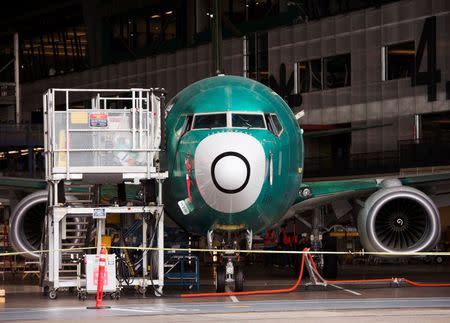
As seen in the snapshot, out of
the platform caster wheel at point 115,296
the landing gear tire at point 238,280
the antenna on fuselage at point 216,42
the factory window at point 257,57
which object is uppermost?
the factory window at point 257,57

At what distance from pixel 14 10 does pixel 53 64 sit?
4418 millimetres

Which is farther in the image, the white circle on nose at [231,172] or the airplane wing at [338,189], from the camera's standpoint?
the airplane wing at [338,189]

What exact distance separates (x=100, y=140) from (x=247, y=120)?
2.92 m

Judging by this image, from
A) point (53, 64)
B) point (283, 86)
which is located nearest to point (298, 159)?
point (283, 86)

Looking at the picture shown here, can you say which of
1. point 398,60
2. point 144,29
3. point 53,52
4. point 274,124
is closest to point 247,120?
point 274,124

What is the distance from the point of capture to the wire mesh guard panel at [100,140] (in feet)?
73.5

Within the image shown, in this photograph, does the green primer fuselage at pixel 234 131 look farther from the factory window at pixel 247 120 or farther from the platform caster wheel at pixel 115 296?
the platform caster wheel at pixel 115 296

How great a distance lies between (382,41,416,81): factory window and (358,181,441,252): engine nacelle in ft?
63.1

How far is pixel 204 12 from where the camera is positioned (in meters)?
62.4

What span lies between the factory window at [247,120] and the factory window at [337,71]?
27.7 meters

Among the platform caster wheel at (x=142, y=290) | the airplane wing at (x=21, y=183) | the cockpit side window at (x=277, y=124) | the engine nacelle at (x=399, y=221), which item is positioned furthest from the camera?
the airplane wing at (x=21, y=183)

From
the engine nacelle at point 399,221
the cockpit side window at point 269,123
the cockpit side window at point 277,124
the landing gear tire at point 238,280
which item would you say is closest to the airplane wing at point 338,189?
the engine nacelle at point 399,221

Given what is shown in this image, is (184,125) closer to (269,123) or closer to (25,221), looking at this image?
(269,123)

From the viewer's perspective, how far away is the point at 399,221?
2616 centimetres
